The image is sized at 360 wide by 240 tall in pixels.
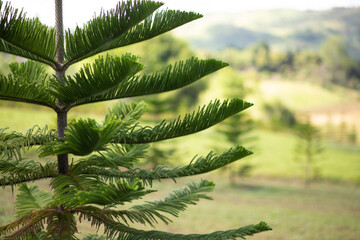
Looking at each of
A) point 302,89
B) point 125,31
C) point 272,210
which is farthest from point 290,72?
point 125,31

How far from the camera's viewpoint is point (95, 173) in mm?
1562

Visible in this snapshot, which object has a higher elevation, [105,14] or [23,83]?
[105,14]

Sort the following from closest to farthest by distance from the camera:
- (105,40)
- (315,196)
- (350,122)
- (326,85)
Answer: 1. (105,40)
2. (315,196)
3. (350,122)
4. (326,85)

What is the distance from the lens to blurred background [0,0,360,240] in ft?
33.7

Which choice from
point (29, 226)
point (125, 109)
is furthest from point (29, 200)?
point (125, 109)

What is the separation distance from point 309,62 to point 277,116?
307cm

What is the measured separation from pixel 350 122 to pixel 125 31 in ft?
49.6

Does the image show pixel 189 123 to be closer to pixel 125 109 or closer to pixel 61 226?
pixel 125 109

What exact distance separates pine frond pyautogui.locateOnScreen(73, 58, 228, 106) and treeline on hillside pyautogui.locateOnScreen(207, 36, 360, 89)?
1548cm

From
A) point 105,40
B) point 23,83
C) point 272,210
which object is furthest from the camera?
point 272,210

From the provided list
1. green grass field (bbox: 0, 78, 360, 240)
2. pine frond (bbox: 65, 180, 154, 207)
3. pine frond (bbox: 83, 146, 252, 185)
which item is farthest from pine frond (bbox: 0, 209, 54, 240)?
green grass field (bbox: 0, 78, 360, 240)

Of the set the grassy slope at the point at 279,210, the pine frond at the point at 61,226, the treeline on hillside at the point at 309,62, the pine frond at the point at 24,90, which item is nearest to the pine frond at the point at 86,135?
the pine frond at the point at 24,90

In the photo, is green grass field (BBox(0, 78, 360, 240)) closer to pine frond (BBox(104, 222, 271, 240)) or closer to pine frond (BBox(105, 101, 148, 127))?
pine frond (BBox(105, 101, 148, 127))

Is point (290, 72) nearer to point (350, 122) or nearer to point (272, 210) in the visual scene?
point (350, 122)
